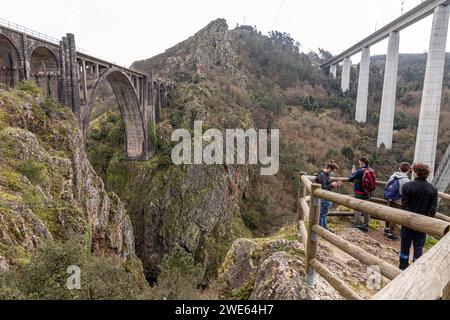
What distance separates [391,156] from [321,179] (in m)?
31.1

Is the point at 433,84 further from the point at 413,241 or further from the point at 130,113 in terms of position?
the point at 130,113

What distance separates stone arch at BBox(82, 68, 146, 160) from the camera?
70.9 ft

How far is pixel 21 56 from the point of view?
Answer: 1186 centimetres

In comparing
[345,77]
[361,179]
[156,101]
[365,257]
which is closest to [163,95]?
[156,101]

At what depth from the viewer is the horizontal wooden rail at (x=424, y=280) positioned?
4.17 ft

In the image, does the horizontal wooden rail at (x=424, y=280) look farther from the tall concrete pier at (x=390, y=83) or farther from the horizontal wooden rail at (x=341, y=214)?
the tall concrete pier at (x=390, y=83)

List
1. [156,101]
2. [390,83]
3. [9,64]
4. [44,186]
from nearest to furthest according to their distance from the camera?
[44,186] < [9,64] < [390,83] < [156,101]

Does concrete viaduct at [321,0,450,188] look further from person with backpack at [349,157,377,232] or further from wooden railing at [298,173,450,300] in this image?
wooden railing at [298,173,450,300]

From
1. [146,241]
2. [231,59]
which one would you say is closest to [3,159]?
[146,241]

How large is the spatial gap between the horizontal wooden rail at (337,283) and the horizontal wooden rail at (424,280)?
3.39 ft

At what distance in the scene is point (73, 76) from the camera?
14.6 m

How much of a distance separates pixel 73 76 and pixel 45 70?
1223 mm

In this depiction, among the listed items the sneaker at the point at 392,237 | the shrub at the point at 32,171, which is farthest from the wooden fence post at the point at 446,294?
the shrub at the point at 32,171
